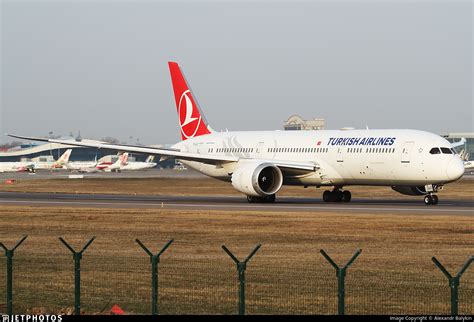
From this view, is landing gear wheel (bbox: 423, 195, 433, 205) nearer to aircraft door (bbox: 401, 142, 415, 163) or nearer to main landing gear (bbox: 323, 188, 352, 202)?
aircraft door (bbox: 401, 142, 415, 163)

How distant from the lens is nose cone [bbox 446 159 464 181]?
4694 cm

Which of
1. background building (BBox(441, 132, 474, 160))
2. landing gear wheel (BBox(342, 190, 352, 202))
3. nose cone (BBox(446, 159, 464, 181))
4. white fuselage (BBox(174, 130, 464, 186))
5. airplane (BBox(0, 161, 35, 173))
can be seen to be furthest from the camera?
background building (BBox(441, 132, 474, 160))

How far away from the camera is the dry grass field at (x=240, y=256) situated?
733 inches

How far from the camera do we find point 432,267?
965 inches

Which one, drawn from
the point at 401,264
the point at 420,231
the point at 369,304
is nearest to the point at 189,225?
the point at 420,231

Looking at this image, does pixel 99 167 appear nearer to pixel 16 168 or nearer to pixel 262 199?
pixel 16 168

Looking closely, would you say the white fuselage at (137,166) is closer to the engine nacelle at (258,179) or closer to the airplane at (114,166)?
the airplane at (114,166)

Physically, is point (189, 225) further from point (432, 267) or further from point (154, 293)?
point (154, 293)

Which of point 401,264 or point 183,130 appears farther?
point 183,130

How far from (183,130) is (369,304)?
46.7 m

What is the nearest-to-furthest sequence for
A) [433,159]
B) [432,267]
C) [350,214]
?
[432,267], [350,214], [433,159]

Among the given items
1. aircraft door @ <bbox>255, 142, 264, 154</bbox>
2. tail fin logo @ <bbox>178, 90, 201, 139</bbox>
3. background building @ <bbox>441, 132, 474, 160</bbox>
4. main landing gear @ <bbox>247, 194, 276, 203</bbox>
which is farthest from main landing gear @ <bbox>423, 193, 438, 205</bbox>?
background building @ <bbox>441, 132, 474, 160</bbox>

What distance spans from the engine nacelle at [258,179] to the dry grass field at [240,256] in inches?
301

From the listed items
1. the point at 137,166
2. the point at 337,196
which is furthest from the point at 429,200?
the point at 137,166
